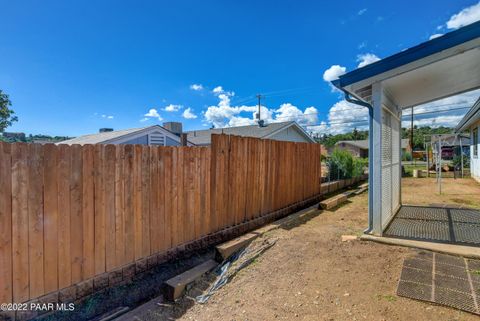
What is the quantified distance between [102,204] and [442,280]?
3.73 meters

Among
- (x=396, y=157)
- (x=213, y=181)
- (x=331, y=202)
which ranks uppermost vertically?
(x=396, y=157)

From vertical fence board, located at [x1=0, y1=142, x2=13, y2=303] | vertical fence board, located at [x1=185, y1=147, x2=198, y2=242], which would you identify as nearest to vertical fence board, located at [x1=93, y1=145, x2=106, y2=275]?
vertical fence board, located at [x1=0, y1=142, x2=13, y2=303]

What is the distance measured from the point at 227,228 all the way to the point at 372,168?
259 cm

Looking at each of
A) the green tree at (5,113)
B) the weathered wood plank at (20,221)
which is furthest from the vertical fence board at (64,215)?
the green tree at (5,113)

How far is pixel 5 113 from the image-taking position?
11953mm

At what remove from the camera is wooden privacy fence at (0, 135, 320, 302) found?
2266 mm

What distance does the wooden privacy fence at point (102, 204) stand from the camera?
2.27m

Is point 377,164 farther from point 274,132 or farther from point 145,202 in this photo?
point 274,132

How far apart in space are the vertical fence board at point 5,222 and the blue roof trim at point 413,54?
4.12 metres

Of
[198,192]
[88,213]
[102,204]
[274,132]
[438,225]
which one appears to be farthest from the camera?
[274,132]

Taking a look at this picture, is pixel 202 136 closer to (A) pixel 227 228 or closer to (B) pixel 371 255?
(A) pixel 227 228

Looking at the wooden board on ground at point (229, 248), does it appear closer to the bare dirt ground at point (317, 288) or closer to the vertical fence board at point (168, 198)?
the bare dirt ground at point (317, 288)

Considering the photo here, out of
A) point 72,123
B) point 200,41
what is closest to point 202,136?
point 200,41

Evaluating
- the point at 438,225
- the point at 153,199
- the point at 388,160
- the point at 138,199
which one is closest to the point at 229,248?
the point at 153,199
